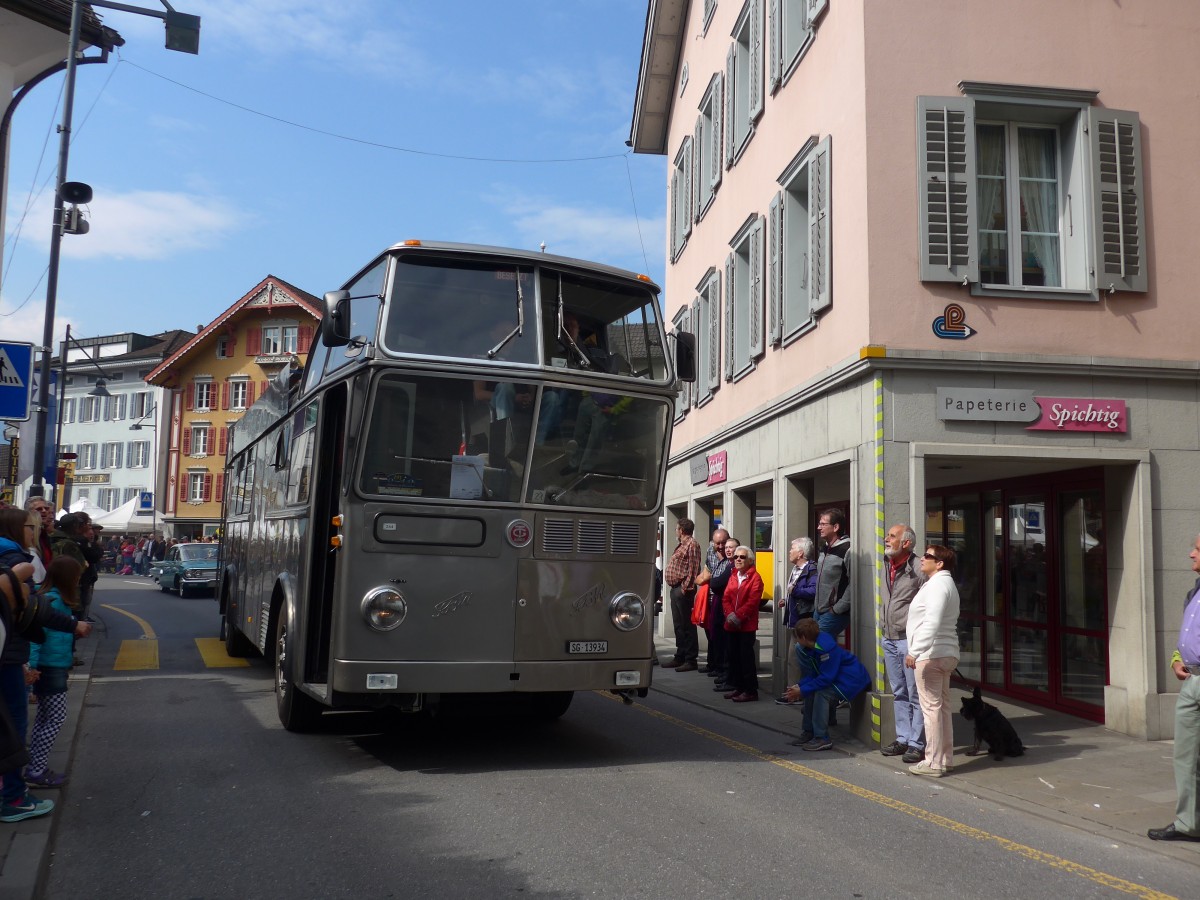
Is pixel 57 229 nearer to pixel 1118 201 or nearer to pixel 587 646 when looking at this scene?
pixel 587 646

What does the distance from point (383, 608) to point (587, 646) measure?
1.60 m

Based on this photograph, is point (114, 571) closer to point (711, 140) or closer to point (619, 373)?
point (711, 140)

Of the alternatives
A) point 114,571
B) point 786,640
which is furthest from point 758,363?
point 114,571

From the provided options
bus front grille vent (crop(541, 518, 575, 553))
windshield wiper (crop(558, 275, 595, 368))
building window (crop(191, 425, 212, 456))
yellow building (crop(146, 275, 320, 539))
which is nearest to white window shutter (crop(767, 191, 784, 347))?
windshield wiper (crop(558, 275, 595, 368))

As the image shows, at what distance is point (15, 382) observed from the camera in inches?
362

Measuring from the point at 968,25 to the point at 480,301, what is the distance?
6.24m

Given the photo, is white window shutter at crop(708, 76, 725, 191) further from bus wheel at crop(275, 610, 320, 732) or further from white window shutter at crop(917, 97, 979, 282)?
bus wheel at crop(275, 610, 320, 732)

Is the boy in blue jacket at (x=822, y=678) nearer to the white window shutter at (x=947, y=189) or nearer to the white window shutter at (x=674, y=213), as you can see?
the white window shutter at (x=947, y=189)

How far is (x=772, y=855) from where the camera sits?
6.02 m

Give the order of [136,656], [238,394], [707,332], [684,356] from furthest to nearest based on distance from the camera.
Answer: [238,394] < [707,332] < [136,656] < [684,356]

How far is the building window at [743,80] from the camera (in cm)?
1656

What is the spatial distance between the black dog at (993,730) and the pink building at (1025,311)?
4.08 feet

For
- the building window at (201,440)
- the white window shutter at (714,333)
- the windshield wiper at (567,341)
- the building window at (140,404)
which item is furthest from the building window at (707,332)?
the building window at (140,404)

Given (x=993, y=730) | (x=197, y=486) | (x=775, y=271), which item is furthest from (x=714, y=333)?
(x=197, y=486)
